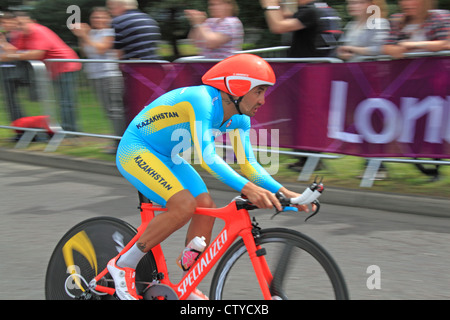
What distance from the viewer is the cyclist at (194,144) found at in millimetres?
3252

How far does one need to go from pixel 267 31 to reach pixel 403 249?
10.4 meters

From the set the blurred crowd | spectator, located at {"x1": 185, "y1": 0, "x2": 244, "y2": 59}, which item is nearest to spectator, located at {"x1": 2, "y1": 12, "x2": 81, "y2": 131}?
the blurred crowd

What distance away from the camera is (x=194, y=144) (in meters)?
3.32

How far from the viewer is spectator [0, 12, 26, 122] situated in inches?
375

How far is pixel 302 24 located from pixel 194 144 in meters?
4.27

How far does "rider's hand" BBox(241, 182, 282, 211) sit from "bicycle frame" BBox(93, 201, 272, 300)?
0.22m

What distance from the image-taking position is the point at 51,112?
9281 mm

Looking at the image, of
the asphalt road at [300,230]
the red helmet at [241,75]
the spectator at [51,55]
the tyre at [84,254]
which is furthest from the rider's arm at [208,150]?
the spectator at [51,55]

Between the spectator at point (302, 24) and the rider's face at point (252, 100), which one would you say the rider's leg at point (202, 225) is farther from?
the spectator at point (302, 24)

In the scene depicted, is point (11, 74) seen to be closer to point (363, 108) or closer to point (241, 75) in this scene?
point (363, 108)

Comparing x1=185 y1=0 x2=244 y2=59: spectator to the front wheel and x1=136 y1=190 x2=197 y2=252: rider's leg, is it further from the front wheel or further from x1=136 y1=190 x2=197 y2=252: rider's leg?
the front wheel

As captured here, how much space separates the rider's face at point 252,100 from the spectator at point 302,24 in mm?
3995
